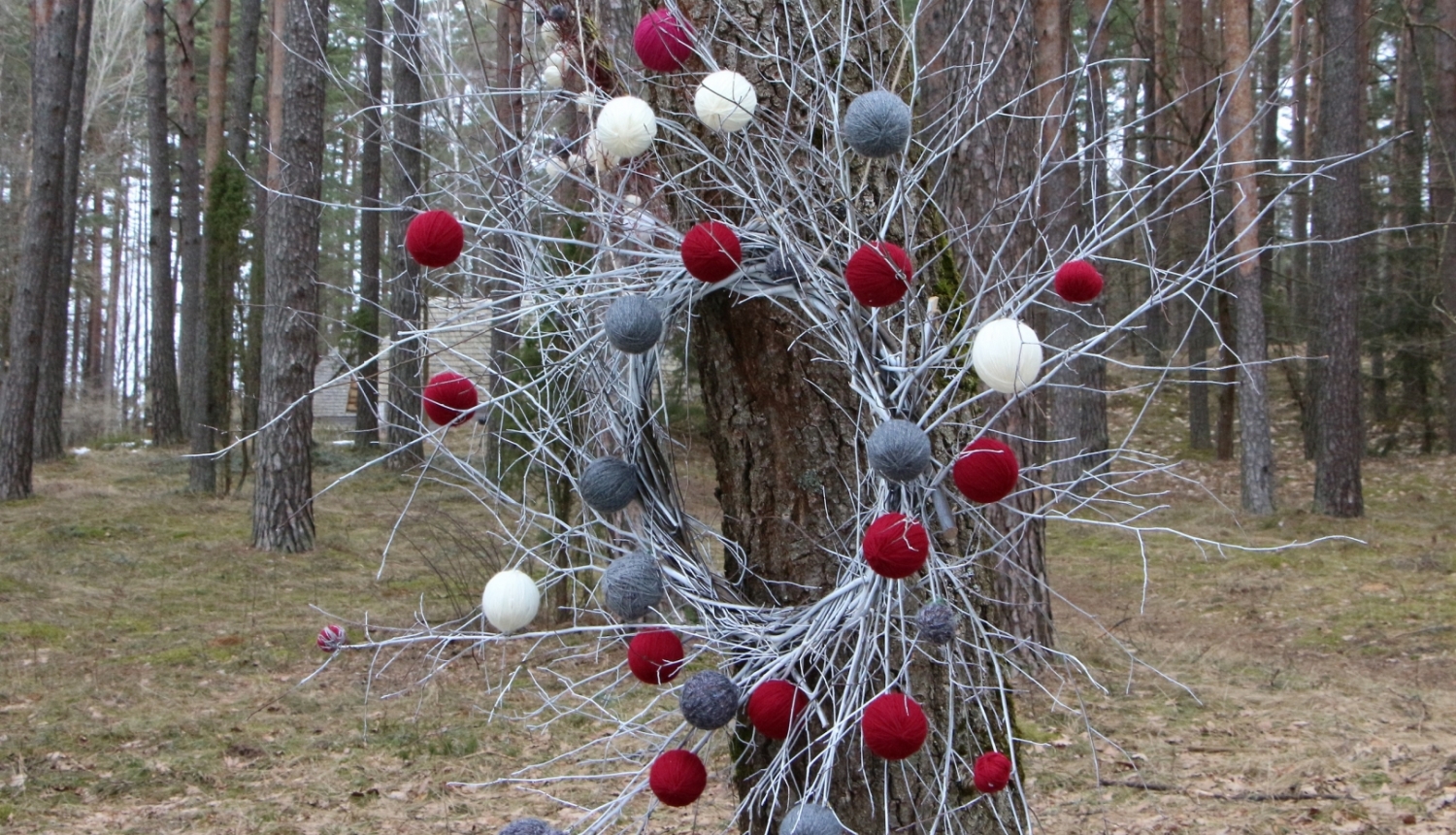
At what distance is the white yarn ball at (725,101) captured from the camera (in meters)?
1.46

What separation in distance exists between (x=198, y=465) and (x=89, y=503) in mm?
1008

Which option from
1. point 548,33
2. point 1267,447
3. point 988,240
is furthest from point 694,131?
point 1267,447

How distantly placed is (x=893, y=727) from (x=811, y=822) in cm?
18

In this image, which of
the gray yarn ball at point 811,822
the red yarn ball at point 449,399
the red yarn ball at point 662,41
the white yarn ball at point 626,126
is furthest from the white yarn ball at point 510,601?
the red yarn ball at point 662,41

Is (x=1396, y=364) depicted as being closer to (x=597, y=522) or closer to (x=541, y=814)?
(x=541, y=814)

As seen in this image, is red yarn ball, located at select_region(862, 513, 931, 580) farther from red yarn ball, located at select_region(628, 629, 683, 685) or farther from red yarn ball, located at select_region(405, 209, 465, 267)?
red yarn ball, located at select_region(405, 209, 465, 267)

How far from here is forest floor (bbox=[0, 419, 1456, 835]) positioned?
352 cm

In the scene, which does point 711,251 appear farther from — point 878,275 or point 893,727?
point 893,727

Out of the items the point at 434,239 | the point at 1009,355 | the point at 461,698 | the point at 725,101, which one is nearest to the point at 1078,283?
the point at 1009,355

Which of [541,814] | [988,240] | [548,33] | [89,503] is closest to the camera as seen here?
[548,33]

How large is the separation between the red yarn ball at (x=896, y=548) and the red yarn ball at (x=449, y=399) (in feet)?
1.92

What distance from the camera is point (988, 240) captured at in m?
4.42

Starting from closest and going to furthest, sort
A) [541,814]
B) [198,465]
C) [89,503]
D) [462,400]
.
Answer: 1. [462,400]
2. [541,814]
3. [89,503]
4. [198,465]

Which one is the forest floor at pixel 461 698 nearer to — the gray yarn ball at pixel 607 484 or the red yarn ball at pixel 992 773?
the red yarn ball at pixel 992 773
